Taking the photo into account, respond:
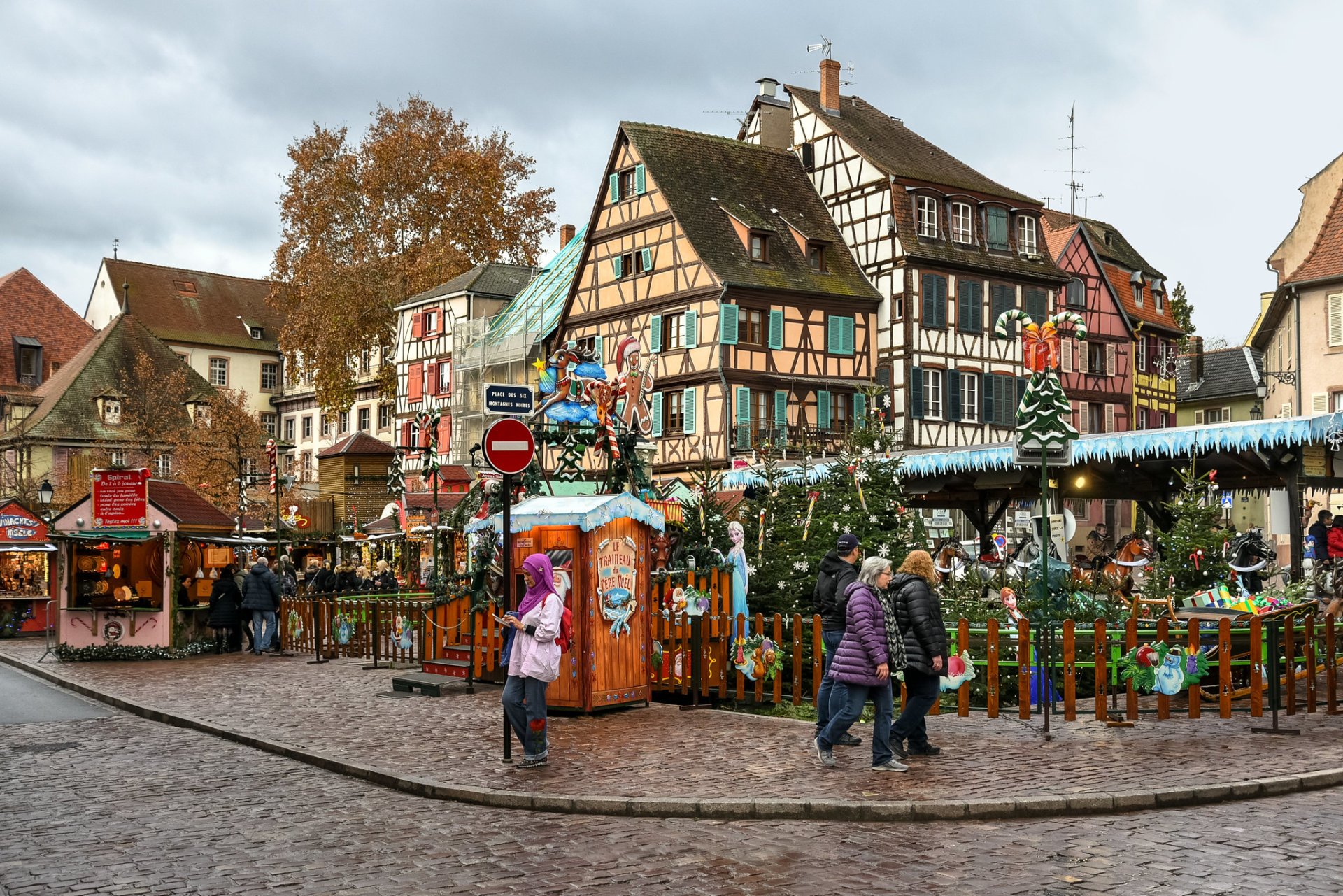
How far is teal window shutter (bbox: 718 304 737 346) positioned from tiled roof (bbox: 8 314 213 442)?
106 ft

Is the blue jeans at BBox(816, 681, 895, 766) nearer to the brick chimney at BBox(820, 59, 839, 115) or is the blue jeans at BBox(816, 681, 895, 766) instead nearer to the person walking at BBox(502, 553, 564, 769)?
the person walking at BBox(502, 553, 564, 769)

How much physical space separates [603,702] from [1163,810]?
622 cm

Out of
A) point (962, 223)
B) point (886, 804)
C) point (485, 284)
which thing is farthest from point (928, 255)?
point (886, 804)

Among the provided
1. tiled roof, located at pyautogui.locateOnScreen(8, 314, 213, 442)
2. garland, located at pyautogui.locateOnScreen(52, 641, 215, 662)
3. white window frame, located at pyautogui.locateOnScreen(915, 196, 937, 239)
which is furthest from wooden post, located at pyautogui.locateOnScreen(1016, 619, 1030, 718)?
tiled roof, located at pyautogui.locateOnScreen(8, 314, 213, 442)

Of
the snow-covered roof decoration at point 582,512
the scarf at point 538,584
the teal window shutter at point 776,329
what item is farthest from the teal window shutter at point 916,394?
the scarf at point 538,584

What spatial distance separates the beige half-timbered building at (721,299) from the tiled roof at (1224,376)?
2902 cm

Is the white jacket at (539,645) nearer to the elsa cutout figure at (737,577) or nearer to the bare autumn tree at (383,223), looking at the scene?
the elsa cutout figure at (737,577)

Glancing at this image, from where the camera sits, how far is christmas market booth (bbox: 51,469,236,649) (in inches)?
942

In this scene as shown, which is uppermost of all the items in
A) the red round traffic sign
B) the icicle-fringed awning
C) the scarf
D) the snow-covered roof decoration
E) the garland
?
the icicle-fringed awning

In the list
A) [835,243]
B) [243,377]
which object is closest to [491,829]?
[835,243]

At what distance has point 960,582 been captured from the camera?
18.8 meters

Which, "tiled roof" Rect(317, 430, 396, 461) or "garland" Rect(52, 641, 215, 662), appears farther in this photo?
"tiled roof" Rect(317, 430, 396, 461)

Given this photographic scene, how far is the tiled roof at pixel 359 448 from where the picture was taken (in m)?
47.9

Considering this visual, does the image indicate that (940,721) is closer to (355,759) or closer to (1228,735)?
(1228,735)
